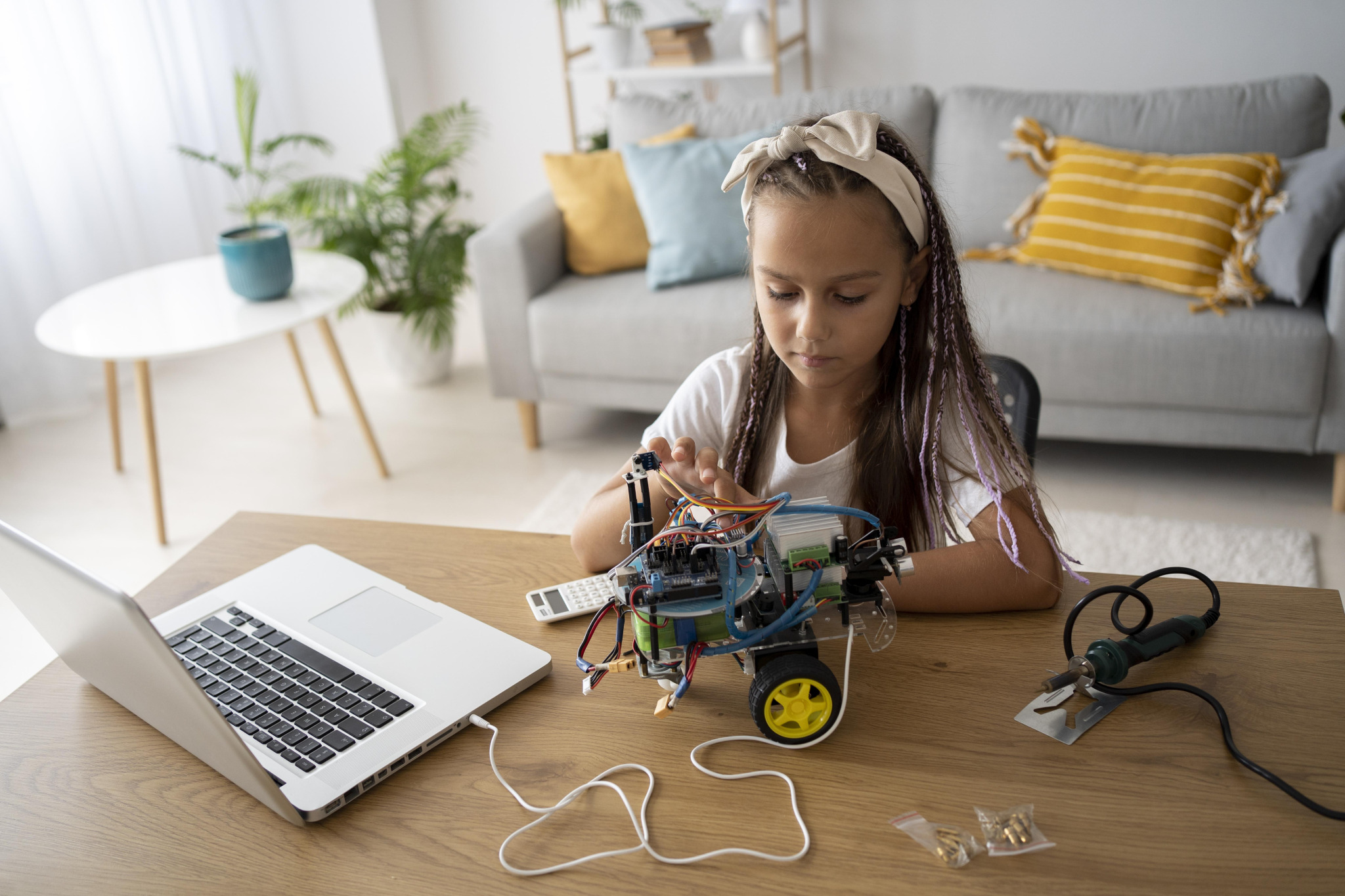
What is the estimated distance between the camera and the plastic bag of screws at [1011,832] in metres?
0.66

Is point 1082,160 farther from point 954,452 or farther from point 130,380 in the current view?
point 130,380

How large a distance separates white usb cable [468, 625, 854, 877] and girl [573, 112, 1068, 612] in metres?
0.20

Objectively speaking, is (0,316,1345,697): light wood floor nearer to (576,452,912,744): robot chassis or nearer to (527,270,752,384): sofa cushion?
(527,270,752,384): sofa cushion


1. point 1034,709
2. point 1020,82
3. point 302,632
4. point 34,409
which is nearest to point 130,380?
point 34,409

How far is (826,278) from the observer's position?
894mm

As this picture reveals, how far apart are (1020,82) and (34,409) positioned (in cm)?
333

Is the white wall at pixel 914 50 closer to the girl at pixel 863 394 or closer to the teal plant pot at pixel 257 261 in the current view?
the teal plant pot at pixel 257 261

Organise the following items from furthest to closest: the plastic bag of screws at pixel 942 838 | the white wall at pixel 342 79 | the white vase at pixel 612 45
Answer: the white wall at pixel 342 79 → the white vase at pixel 612 45 → the plastic bag of screws at pixel 942 838

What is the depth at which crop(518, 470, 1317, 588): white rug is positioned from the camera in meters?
2.00

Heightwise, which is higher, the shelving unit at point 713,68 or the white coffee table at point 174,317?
the shelving unit at point 713,68

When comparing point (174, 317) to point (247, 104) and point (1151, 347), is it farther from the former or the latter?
point (1151, 347)

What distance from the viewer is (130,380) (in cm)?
340

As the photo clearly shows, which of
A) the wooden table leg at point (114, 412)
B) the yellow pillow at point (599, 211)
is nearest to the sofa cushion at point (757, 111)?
the yellow pillow at point (599, 211)

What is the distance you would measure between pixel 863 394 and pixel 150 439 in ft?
6.06
